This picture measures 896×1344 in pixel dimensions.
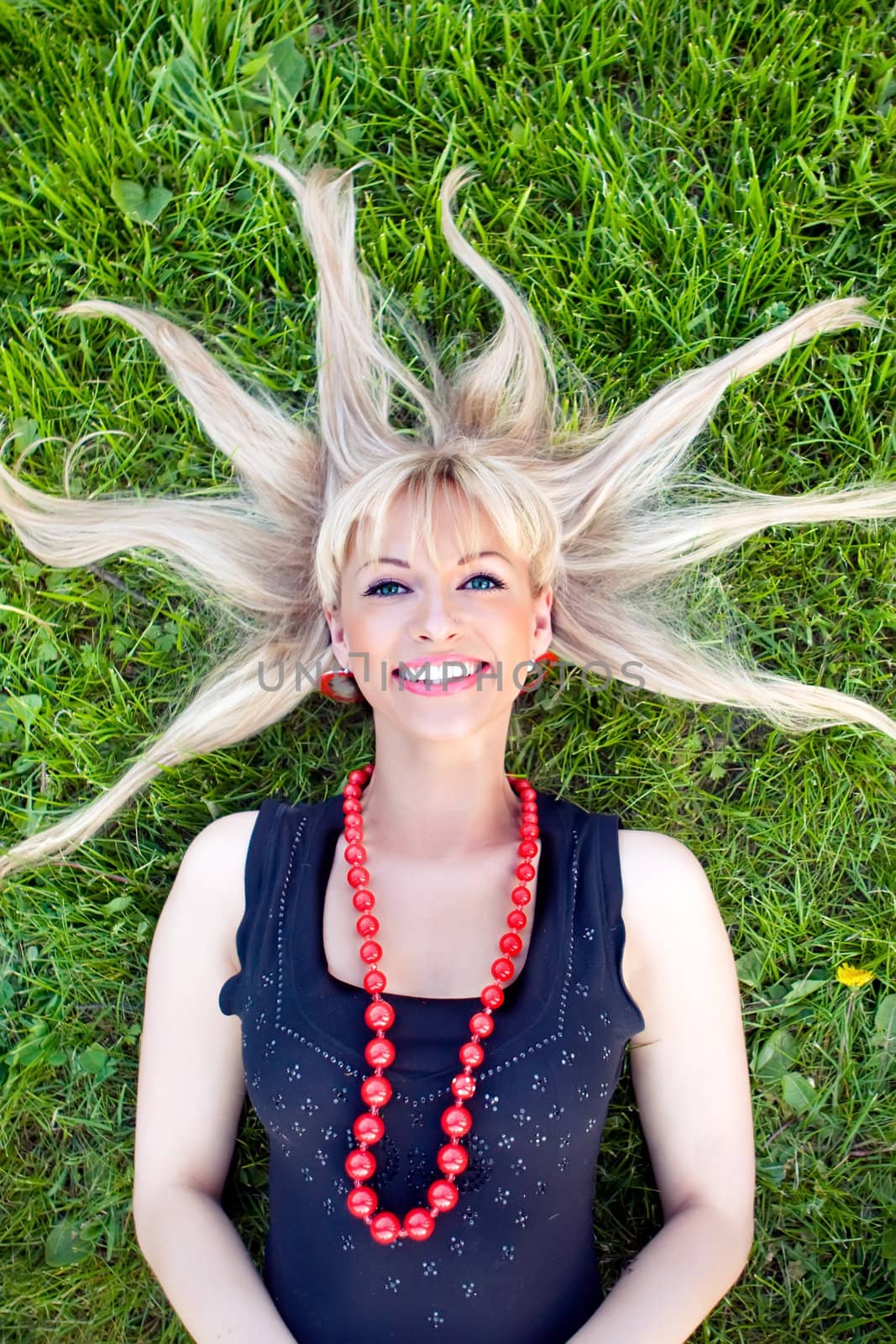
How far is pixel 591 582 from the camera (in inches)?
126

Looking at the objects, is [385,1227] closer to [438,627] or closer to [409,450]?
[438,627]

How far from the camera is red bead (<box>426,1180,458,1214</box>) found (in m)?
2.46

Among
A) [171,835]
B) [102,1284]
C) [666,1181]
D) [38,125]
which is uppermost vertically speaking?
[38,125]

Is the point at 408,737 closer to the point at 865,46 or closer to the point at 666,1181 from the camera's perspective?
the point at 666,1181

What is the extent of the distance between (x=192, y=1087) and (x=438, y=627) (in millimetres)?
1356

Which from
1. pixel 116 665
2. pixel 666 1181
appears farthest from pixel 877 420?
pixel 116 665

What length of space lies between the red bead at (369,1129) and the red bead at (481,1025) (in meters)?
0.30

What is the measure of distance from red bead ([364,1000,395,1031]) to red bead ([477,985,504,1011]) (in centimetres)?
22

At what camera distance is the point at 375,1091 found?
2.49 m

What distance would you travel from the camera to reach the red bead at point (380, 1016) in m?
2.55

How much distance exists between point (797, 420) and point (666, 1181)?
7.29ft

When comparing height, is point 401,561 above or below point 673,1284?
above

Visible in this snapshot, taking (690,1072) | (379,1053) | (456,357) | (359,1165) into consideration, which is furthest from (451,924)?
(456,357)

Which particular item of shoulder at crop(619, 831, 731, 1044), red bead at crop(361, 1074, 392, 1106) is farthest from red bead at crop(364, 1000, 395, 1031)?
shoulder at crop(619, 831, 731, 1044)
